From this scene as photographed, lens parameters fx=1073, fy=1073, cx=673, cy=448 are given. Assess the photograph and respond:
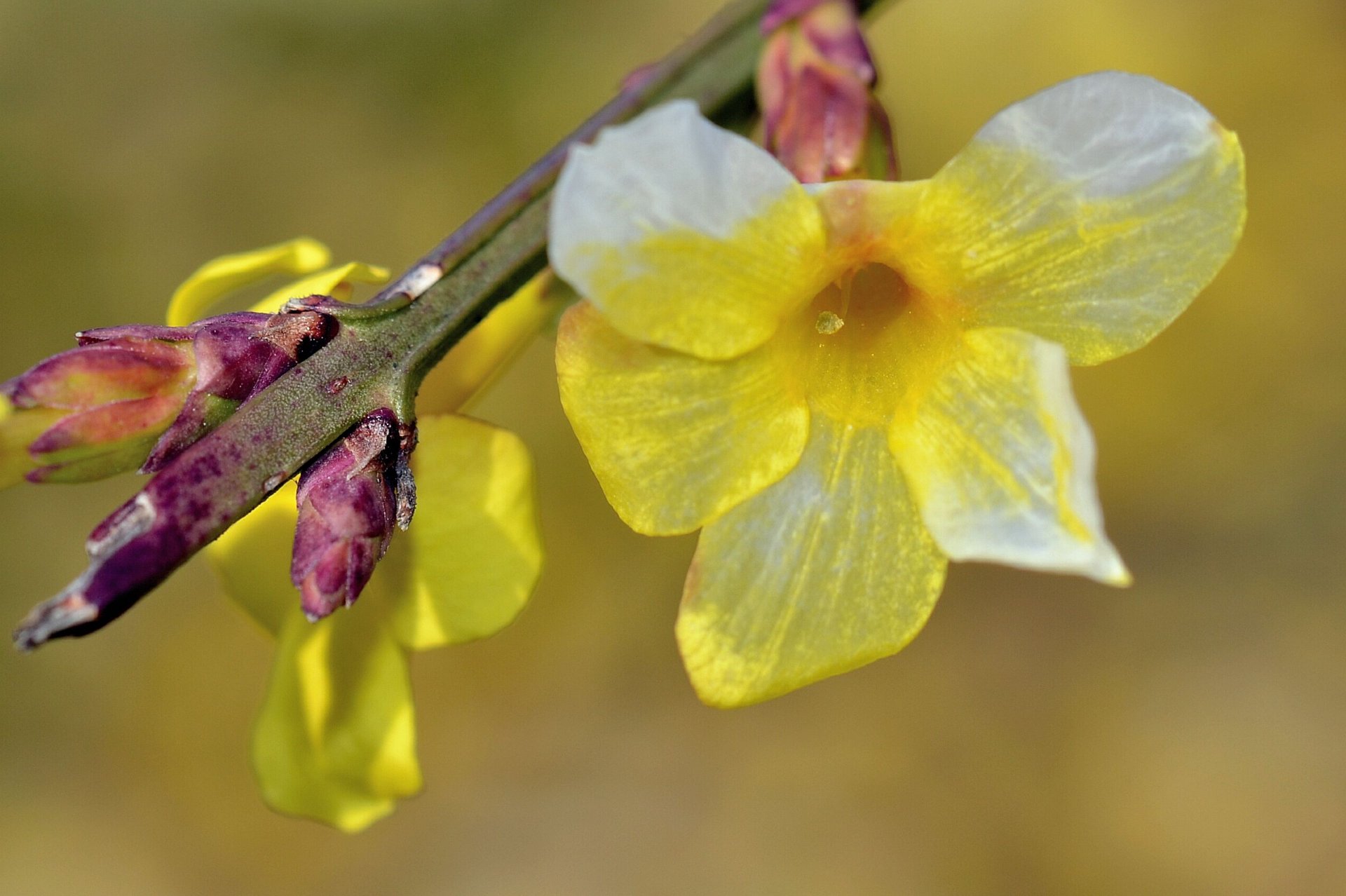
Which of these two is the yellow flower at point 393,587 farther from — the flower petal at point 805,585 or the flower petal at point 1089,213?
the flower petal at point 1089,213

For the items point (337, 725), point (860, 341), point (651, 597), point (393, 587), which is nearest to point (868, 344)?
point (860, 341)

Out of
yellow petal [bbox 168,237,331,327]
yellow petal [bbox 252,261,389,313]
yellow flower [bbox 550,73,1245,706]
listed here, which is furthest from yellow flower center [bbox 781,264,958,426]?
yellow petal [bbox 168,237,331,327]

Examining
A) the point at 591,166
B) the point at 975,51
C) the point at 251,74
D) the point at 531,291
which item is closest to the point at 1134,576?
the point at 975,51

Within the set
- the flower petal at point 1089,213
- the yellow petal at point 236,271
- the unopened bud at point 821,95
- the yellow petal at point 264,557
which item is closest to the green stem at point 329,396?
the unopened bud at point 821,95

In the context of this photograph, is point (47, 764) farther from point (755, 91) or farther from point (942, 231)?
point (942, 231)

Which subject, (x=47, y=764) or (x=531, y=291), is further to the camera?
(x=47, y=764)

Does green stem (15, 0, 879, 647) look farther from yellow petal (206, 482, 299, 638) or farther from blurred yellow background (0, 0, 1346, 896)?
blurred yellow background (0, 0, 1346, 896)
